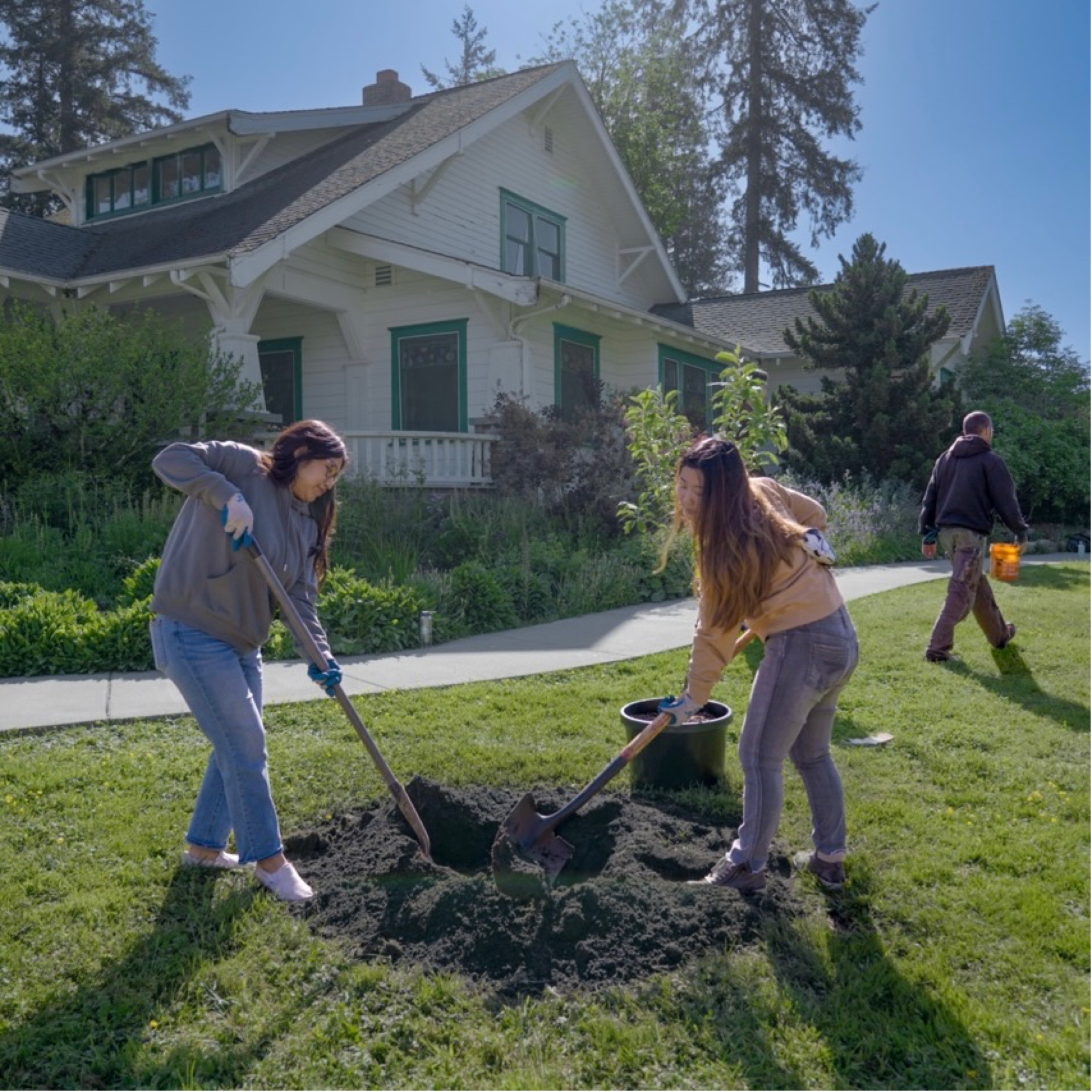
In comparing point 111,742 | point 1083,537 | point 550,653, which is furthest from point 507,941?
point 1083,537

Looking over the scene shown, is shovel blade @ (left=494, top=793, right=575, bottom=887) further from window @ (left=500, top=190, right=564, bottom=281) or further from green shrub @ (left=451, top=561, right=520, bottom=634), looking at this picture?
window @ (left=500, top=190, right=564, bottom=281)

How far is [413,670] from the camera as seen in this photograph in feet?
23.6

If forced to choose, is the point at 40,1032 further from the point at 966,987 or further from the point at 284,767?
the point at 966,987

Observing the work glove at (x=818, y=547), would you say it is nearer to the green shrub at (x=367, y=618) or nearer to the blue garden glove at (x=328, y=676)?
the blue garden glove at (x=328, y=676)

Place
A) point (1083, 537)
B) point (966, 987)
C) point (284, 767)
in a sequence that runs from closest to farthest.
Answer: point (966, 987), point (284, 767), point (1083, 537)

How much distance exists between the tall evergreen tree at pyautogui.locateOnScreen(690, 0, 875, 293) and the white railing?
858 inches

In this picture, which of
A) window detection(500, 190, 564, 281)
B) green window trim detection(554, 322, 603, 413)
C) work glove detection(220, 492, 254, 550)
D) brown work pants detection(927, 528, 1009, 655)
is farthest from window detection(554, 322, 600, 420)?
work glove detection(220, 492, 254, 550)

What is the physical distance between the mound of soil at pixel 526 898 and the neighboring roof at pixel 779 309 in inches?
673

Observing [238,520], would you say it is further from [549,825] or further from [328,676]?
[549,825]

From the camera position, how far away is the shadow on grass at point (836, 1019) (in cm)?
269

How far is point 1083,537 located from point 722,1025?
17017mm

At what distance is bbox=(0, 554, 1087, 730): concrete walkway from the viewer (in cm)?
602

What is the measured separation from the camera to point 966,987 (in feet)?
10.1

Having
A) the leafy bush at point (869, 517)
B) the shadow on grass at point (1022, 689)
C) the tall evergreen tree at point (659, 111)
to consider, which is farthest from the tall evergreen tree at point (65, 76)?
the shadow on grass at point (1022, 689)
